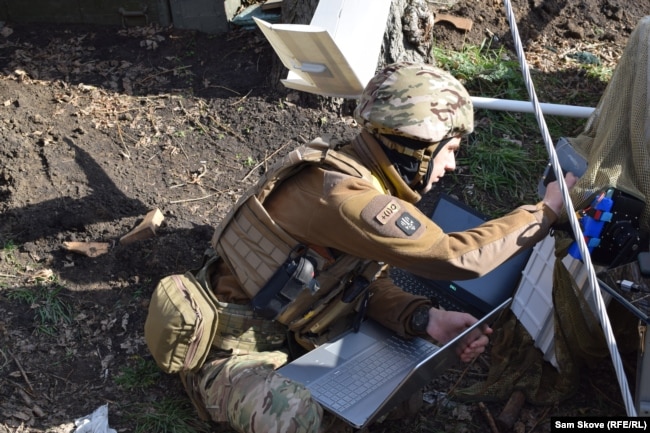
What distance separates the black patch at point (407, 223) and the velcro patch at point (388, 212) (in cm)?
3

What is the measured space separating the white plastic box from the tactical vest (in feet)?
2.85

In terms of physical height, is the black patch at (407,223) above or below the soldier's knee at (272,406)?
above

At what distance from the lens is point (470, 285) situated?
427 cm

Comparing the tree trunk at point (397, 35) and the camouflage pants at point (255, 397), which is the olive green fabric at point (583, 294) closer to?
the camouflage pants at point (255, 397)

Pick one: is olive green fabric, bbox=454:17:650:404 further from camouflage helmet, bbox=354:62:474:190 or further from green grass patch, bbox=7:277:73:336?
green grass patch, bbox=7:277:73:336

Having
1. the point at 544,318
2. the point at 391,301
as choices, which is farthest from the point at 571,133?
the point at 391,301

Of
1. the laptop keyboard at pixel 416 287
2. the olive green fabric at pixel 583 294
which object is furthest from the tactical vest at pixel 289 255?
the olive green fabric at pixel 583 294

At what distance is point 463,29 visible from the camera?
6.09 metres

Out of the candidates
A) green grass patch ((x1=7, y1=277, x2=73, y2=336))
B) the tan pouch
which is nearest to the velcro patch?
the tan pouch

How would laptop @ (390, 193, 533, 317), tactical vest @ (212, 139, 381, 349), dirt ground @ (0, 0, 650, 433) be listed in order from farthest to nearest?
laptop @ (390, 193, 533, 317) < dirt ground @ (0, 0, 650, 433) < tactical vest @ (212, 139, 381, 349)

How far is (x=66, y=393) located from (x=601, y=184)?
8.85ft

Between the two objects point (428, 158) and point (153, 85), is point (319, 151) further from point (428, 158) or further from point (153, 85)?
point (153, 85)

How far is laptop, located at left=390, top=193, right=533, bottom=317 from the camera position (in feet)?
13.8

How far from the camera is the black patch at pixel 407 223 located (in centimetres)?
314
